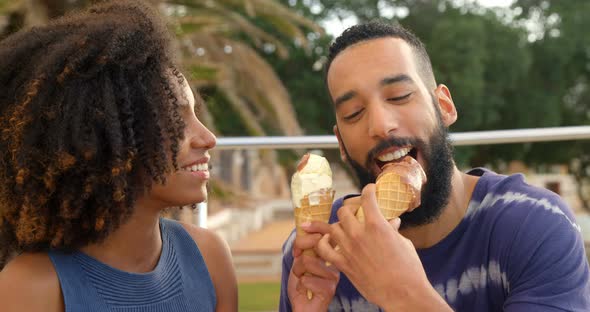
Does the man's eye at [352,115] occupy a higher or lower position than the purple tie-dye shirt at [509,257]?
higher

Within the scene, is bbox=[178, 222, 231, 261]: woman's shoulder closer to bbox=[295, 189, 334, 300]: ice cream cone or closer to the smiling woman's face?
the smiling woman's face

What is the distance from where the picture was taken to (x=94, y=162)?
77.2 inches

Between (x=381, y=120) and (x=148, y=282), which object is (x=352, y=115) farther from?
(x=148, y=282)

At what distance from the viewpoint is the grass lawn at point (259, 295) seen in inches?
569

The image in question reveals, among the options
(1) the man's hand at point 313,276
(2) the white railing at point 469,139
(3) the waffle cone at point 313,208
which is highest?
(3) the waffle cone at point 313,208

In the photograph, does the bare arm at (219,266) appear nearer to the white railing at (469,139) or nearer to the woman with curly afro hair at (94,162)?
the woman with curly afro hair at (94,162)

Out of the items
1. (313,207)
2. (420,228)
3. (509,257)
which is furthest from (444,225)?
(313,207)

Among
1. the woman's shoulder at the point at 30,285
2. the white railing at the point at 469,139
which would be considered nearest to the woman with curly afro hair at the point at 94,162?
the woman's shoulder at the point at 30,285

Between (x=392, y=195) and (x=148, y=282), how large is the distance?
0.84 m

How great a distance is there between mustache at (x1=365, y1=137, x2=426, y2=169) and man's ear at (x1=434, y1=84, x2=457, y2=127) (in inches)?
8.6

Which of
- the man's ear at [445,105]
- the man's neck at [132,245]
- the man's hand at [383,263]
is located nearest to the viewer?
the man's hand at [383,263]

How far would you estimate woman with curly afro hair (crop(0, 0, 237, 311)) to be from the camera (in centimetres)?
191

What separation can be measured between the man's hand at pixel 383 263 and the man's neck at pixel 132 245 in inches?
25.7

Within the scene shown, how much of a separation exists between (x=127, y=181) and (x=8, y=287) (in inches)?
17.6
